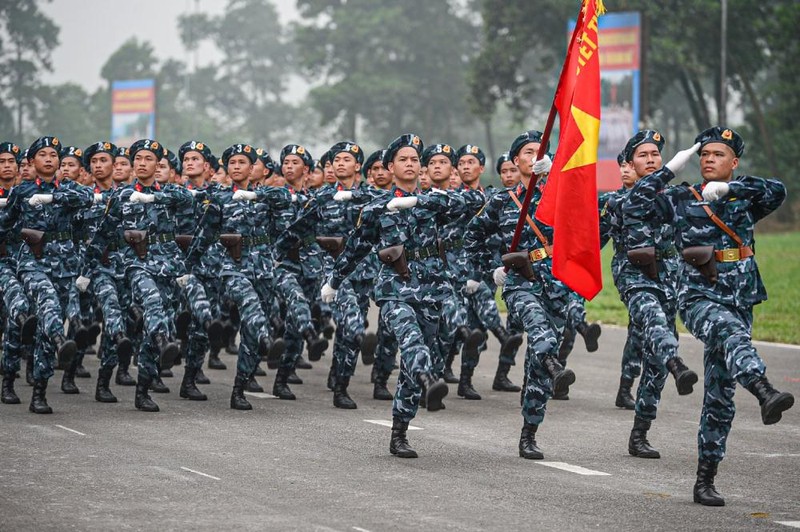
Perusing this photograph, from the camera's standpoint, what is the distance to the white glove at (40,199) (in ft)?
39.1

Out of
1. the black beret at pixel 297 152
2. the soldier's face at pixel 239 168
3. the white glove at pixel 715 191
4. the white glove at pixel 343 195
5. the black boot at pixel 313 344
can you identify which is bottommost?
the black boot at pixel 313 344

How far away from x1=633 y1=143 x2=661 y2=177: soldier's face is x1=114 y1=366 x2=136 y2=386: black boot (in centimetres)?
545

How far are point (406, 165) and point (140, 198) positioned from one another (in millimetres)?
2930

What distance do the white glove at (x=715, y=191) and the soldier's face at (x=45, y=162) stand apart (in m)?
6.19

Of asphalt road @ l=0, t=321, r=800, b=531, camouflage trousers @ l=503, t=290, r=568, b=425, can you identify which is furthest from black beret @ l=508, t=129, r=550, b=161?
asphalt road @ l=0, t=321, r=800, b=531

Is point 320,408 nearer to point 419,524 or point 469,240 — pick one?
point 469,240

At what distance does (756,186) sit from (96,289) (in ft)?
20.2

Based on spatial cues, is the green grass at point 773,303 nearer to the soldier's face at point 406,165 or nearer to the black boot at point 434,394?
the soldier's face at point 406,165

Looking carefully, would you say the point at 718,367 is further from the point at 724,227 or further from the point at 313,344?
the point at 313,344

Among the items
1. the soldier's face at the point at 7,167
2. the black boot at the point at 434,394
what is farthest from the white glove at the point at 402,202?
the soldier's face at the point at 7,167

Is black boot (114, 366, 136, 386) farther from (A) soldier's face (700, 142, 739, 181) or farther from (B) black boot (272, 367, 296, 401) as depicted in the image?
(A) soldier's face (700, 142, 739, 181)

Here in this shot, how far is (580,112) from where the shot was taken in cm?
944

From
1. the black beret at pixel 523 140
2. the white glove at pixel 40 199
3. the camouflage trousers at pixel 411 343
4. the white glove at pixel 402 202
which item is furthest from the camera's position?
the white glove at pixel 40 199

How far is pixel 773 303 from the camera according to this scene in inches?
898
